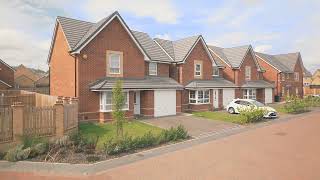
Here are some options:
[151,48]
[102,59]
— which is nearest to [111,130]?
[102,59]

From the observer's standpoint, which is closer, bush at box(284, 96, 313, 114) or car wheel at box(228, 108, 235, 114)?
car wheel at box(228, 108, 235, 114)

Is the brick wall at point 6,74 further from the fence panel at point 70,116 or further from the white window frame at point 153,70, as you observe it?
the fence panel at point 70,116

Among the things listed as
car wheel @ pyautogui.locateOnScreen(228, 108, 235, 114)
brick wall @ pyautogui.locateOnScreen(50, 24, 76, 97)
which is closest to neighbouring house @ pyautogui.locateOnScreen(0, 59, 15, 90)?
brick wall @ pyautogui.locateOnScreen(50, 24, 76, 97)

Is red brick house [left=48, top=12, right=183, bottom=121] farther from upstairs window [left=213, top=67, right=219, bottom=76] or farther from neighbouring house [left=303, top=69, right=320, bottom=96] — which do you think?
neighbouring house [left=303, top=69, right=320, bottom=96]

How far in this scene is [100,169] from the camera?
35.3 ft

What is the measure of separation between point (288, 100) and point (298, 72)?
1101 inches

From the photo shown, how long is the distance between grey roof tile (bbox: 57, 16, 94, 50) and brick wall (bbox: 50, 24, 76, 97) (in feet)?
2.67

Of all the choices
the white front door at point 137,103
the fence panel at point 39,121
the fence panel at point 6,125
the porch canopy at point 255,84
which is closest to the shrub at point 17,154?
the fence panel at point 6,125

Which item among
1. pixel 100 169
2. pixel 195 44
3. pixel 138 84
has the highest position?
pixel 195 44

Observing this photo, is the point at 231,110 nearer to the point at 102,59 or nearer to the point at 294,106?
the point at 294,106

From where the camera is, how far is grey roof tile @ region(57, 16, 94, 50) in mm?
23203

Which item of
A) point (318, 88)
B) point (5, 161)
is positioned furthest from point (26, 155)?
point (318, 88)

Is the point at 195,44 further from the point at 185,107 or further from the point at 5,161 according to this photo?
the point at 5,161

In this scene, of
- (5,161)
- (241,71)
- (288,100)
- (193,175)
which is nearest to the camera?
(193,175)
